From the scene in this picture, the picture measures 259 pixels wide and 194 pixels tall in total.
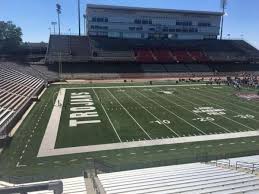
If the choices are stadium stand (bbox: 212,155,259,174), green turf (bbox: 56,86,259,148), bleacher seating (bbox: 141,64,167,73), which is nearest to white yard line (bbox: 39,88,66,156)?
green turf (bbox: 56,86,259,148)

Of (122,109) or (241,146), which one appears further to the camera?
(122,109)

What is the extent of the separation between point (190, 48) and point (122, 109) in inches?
2036

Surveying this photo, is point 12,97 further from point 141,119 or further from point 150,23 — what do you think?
point 150,23

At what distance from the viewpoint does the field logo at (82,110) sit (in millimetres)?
25375

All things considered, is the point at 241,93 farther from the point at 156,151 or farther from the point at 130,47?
the point at 130,47

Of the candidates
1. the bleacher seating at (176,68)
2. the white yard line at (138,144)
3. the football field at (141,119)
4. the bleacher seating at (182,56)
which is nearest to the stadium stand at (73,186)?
the white yard line at (138,144)

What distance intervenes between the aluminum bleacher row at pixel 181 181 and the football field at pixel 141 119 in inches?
281

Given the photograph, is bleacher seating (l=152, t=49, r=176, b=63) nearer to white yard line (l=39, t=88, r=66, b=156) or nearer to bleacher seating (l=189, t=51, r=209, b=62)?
bleacher seating (l=189, t=51, r=209, b=62)

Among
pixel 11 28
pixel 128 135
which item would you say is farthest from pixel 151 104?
pixel 11 28

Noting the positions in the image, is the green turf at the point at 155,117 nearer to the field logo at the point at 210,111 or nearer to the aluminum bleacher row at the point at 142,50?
the field logo at the point at 210,111

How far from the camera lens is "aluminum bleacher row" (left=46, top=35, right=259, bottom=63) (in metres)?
67.1

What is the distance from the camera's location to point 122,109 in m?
29.8

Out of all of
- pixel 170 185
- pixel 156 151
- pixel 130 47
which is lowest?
pixel 156 151

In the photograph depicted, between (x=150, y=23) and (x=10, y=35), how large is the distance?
35868 millimetres
